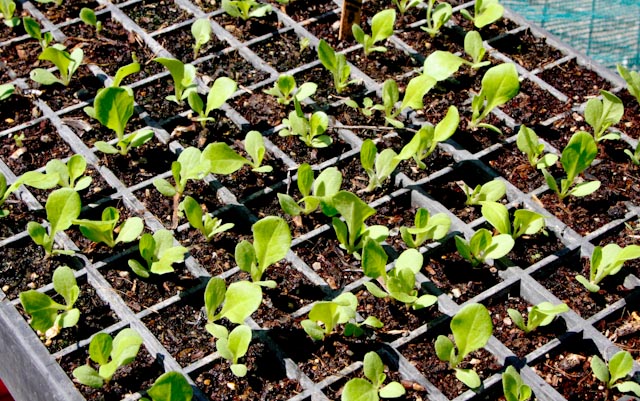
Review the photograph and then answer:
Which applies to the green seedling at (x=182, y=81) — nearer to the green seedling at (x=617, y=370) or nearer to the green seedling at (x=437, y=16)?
the green seedling at (x=437, y=16)

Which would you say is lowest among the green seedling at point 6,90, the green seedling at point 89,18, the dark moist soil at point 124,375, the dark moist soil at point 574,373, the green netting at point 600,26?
the green netting at point 600,26

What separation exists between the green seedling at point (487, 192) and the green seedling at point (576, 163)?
0.33 feet

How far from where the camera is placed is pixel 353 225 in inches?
72.4

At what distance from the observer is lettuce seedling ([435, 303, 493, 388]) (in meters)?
1.63

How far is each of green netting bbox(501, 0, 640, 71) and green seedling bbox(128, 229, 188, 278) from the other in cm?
169

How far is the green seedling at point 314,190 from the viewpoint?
1.91 m

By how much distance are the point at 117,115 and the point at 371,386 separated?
859 mm

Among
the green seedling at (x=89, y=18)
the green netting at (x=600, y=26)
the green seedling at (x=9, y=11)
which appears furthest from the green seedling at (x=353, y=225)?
the green netting at (x=600, y=26)

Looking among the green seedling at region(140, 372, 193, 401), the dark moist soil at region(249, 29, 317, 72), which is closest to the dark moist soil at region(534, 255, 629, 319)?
the green seedling at region(140, 372, 193, 401)

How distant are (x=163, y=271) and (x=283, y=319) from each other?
0.78 feet

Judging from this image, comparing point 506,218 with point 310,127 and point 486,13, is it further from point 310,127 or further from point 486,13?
point 486,13

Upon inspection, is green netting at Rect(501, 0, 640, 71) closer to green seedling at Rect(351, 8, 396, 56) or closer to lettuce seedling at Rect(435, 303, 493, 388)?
green seedling at Rect(351, 8, 396, 56)

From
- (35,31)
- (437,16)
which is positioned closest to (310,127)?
(437,16)

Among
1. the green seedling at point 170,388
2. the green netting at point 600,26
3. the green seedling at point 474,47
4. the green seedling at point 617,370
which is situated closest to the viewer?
the green seedling at point 170,388
